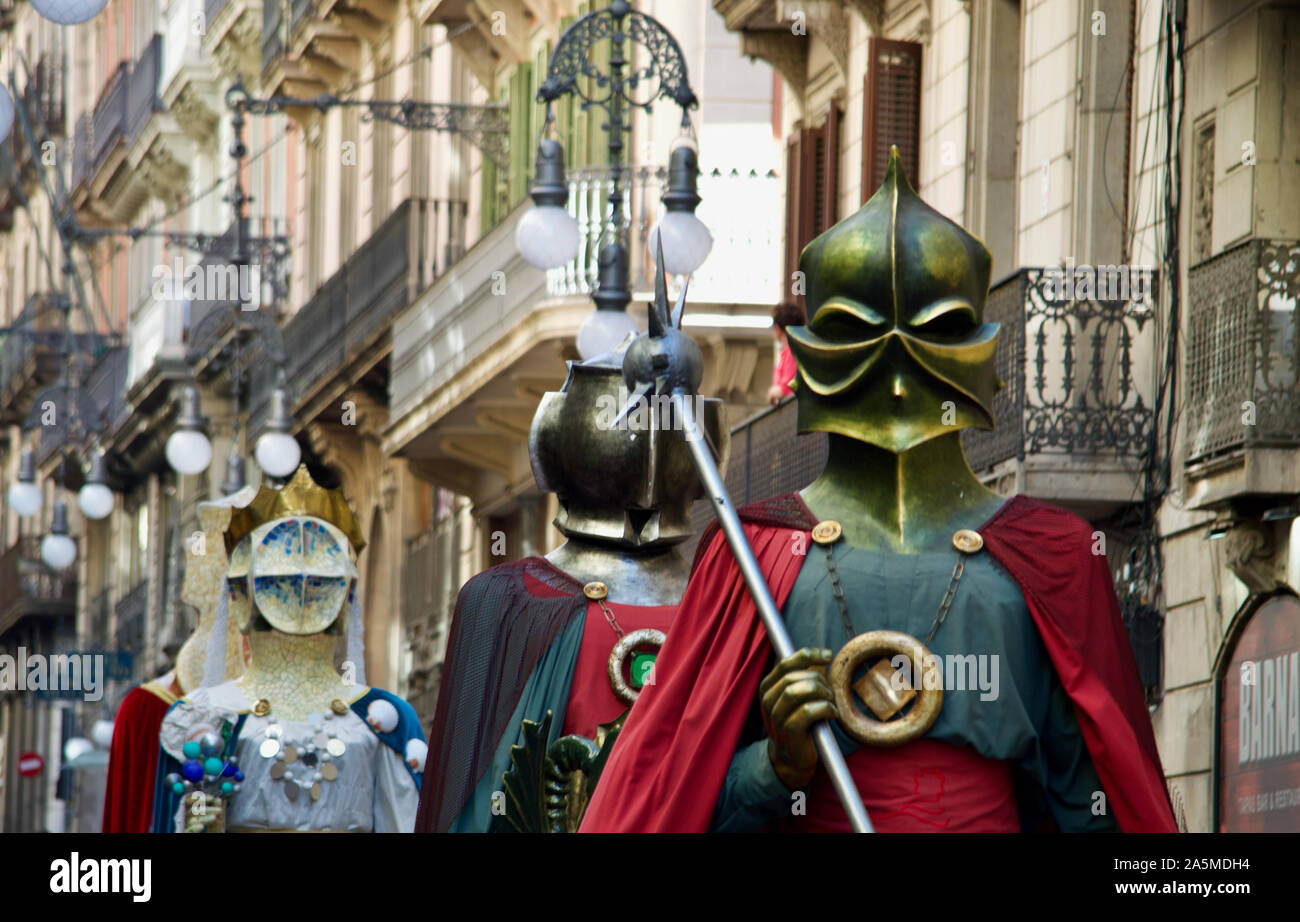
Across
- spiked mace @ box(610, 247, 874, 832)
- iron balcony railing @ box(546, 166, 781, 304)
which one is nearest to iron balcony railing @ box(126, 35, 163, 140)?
iron balcony railing @ box(546, 166, 781, 304)

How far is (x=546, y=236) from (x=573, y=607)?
661cm

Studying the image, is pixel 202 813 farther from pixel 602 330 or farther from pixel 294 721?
pixel 602 330

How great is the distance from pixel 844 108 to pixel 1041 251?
14.3ft

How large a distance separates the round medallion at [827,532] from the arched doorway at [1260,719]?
8.22 meters

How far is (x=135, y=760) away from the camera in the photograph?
11383 millimetres

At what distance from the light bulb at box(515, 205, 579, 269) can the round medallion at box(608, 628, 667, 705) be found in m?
6.75

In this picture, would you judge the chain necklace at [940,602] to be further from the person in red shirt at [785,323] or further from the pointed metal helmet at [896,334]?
the person in red shirt at [785,323]

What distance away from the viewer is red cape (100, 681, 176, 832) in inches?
434

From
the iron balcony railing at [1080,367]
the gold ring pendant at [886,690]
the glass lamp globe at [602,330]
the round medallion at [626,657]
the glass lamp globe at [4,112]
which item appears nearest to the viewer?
the gold ring pendant at [886,690]

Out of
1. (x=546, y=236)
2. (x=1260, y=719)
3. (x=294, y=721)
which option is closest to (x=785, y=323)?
(x=546, y=236)

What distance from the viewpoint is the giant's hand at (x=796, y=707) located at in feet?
17.0

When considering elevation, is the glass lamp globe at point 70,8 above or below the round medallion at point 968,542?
above

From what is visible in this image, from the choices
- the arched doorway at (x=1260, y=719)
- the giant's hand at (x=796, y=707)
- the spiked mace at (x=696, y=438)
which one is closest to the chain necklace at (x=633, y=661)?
the spiked mace at (x=696, y=438)

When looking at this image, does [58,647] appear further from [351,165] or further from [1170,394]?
[1170,394]
